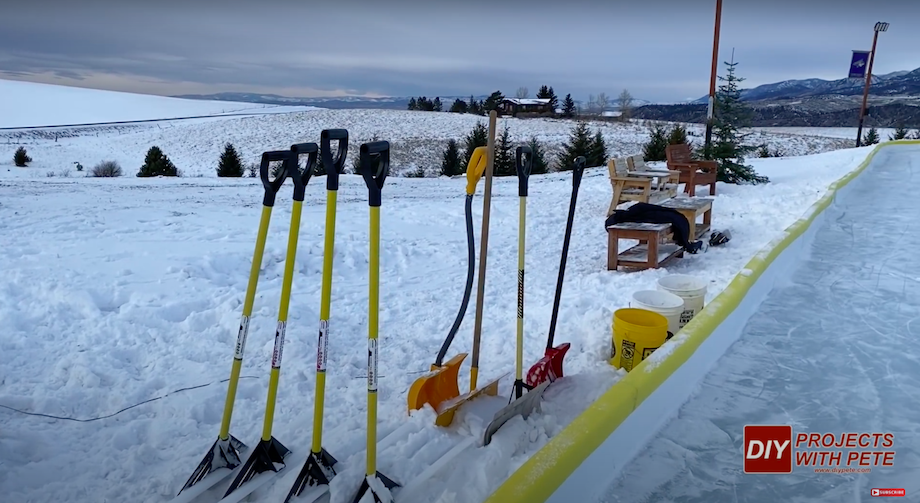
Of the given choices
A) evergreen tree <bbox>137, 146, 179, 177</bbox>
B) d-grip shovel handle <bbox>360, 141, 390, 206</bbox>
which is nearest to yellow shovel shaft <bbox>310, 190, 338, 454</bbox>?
d-grip shovel handle <bbox>360, 141, 390, 206</bbox>

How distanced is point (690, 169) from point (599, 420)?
789 centimetres

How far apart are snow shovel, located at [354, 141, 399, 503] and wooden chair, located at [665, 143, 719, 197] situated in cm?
823

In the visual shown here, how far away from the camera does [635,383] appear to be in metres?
2.82

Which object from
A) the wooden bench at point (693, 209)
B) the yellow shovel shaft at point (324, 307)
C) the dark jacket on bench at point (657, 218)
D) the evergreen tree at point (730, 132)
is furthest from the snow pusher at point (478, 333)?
the evergreen tree at point (730, 132)

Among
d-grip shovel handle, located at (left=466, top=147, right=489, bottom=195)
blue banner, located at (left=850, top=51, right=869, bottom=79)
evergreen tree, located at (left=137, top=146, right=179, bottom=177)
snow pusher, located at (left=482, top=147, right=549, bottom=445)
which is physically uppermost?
blue banner, located at (left=850, top=51, right=869, bottom=79)

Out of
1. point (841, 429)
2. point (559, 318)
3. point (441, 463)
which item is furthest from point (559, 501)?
point (559, 318)

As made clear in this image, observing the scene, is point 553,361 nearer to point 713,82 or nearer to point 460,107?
point 713,82

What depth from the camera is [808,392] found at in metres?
3.31

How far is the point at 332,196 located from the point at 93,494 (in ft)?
4.91

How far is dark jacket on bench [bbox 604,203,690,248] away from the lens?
19.0ft

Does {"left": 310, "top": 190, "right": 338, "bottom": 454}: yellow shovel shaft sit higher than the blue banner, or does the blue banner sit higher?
the blue banner

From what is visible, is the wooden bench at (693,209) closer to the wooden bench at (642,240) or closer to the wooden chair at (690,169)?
the wooden bench at (642,240)

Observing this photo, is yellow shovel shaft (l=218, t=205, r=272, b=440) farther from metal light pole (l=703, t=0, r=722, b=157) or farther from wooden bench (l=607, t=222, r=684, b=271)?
metal light pole (l=703, t=0, r=722, b=157)

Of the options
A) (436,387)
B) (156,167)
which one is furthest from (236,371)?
(156,167)
